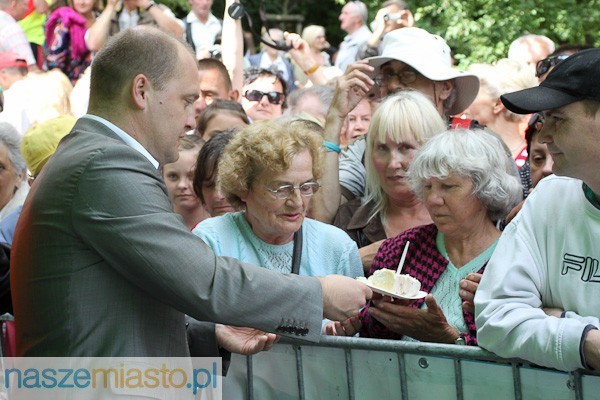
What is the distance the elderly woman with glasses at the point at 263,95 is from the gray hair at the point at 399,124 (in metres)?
3.07

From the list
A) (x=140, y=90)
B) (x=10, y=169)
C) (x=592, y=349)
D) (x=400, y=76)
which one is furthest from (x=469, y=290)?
(x=10, y=169)

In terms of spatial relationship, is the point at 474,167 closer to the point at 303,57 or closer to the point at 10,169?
the point at 10,169

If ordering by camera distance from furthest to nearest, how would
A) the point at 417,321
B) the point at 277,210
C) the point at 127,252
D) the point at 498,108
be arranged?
the point at 498,108
the point at 277,210
the point at 417,321
the point at 127,252

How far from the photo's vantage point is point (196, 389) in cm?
366

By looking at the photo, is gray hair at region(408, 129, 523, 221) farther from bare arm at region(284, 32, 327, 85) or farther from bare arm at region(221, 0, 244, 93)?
bare arm at region(221, 0, 244, 93)

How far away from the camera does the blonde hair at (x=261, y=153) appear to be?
427 centimetres

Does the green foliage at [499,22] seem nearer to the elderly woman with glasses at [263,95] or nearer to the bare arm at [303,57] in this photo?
the bare arm at [303,57]

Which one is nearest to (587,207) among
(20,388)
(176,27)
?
(20,388)

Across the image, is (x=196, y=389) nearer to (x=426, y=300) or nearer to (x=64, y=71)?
(x=426, y=300)

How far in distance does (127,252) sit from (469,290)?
1366 mm

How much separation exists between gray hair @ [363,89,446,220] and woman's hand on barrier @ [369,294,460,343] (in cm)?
113

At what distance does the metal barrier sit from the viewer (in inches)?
129

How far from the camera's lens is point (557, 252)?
128 inches

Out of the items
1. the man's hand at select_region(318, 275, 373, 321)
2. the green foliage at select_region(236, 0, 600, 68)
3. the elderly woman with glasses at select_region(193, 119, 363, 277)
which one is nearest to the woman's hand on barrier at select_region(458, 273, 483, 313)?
the man's hand at select_region(318, 275, 373, 321)
